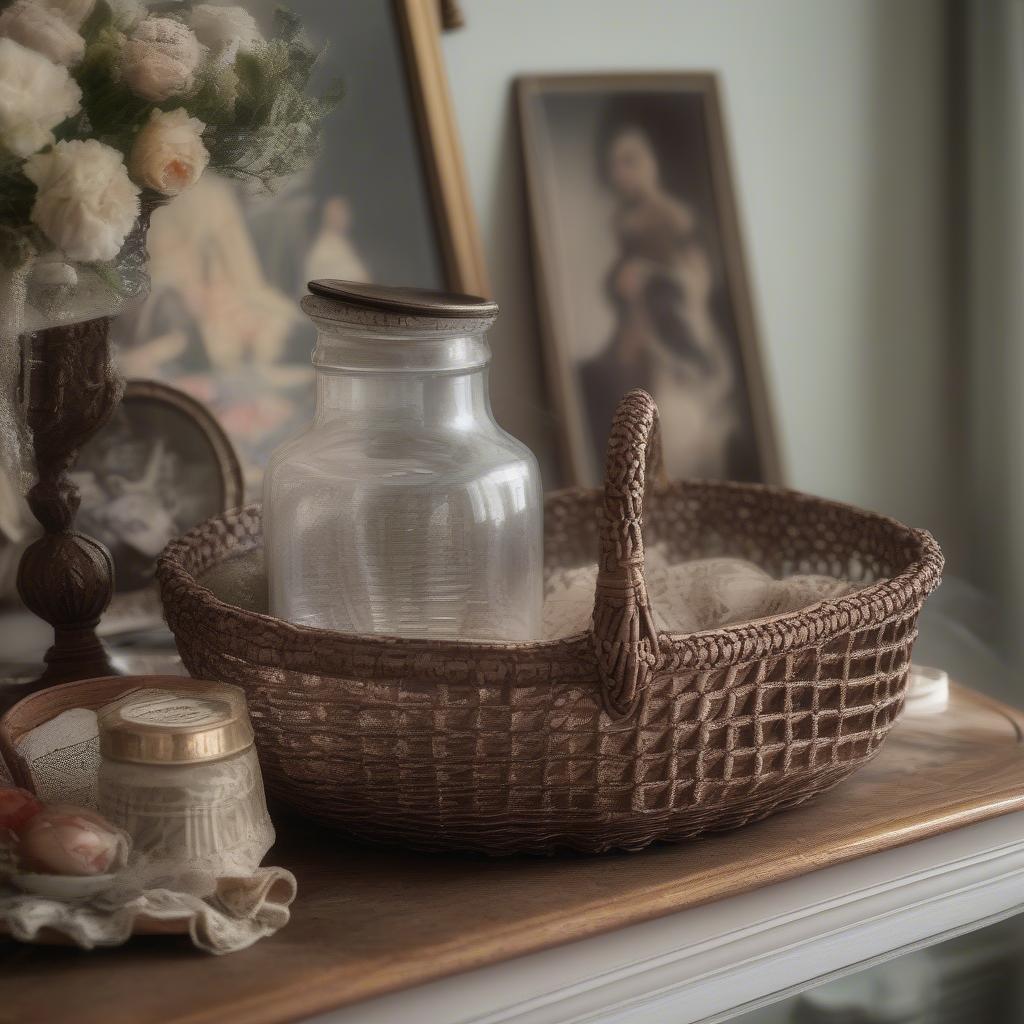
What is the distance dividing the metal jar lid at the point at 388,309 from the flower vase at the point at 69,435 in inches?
4.8

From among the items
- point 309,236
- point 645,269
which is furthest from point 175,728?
point 645,269

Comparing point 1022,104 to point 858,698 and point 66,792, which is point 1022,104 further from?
point 66,792

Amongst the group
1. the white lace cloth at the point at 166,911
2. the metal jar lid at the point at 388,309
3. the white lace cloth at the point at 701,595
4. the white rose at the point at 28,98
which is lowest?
the white lace cloth at the point at 701,595

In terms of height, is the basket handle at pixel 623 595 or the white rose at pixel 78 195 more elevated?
the white rose at pixel 78 195

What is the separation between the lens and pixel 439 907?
63cm

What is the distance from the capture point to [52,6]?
0.67 metres

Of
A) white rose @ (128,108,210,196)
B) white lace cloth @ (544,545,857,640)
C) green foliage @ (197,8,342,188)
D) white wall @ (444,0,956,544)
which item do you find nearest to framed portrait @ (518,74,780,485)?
white wall @ (444,0,956,544)

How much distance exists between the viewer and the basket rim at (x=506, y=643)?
602mm

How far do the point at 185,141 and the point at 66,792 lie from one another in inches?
13.9

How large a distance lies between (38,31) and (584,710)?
1.45 ft

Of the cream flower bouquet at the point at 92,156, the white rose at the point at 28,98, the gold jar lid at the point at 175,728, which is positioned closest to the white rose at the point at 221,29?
the cream flower bouquet at the point at 92,156

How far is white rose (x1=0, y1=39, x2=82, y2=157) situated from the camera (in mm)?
619

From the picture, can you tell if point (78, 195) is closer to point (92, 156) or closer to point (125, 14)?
point (92, 156)

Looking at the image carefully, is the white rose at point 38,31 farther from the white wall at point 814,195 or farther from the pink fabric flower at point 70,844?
the white wall at point 814,195
